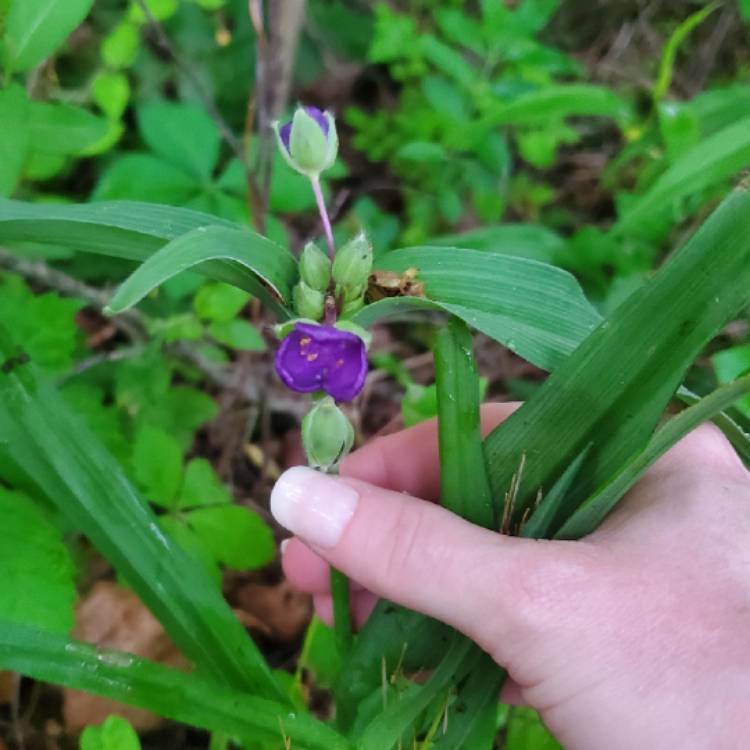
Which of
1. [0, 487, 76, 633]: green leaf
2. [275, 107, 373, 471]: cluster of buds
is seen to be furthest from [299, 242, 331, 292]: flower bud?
[0, 487, 76, 633]: green leaf

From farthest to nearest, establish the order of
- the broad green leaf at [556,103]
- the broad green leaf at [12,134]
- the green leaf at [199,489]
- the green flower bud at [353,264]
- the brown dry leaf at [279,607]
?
1. the brown dry leaf at [279,607]
2. the broad green leaf at [556,103]
3. the green leaf at [199,489]
4. the broad green leaf at [12,134]
5. the green flower bud at [353,264]

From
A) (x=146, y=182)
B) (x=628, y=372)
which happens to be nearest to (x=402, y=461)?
(x=628, y=372)

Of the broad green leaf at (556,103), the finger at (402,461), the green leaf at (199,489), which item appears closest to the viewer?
the finger at (402,461)

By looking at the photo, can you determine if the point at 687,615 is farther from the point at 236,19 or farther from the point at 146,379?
the point at 236,19

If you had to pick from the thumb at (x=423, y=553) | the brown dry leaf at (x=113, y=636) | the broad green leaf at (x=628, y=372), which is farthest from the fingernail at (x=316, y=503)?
the brown dry leaf at (x=113, y=636)

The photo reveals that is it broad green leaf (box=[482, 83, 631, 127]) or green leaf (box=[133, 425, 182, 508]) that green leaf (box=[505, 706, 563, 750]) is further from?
broad green leaf (box=[482, 83, 631, 127])

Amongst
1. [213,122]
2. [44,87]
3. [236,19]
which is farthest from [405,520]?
[236,19]

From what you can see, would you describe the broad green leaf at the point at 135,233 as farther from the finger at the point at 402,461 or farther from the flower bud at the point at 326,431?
the finger at the point at 402,461
